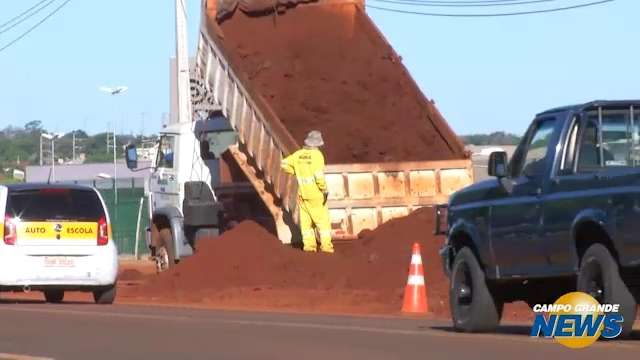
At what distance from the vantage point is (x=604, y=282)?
Answer: 1209 cm

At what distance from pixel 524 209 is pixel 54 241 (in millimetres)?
9089

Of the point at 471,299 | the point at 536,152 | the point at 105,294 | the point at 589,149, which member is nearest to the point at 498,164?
the point at 536,152

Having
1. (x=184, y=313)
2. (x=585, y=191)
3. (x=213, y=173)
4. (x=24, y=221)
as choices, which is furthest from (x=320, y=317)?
(x=213, y=173)

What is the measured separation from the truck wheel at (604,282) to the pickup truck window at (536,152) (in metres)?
1.23

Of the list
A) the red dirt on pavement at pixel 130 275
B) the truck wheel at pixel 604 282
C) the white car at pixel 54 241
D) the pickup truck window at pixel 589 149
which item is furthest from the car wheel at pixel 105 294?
the truck wheel at pixel 604 282

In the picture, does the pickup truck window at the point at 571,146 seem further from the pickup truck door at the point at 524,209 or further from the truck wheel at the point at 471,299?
the truck wheel at the point at 471,299

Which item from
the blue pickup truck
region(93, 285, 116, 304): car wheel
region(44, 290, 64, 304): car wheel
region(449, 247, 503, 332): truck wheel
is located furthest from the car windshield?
region(449, 247, 503, 332): truck wheel

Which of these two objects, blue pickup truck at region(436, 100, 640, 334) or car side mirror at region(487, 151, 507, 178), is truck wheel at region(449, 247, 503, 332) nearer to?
blue pickup truck at region(436, 100, 640, 334)

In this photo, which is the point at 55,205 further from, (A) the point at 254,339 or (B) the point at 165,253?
(A) the point at 254,339

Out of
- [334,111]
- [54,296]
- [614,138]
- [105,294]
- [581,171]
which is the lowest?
[54,296]

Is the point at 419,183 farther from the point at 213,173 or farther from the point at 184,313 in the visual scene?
the point at 184,313

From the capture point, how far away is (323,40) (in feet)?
89.0

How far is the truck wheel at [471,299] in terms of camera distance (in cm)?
1431

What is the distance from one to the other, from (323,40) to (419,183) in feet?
13.0
